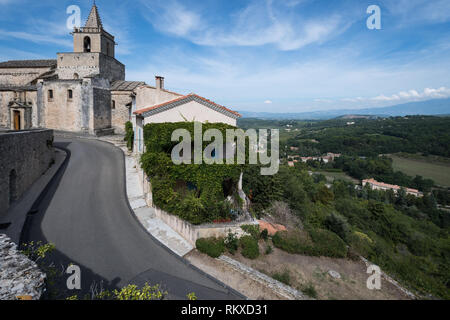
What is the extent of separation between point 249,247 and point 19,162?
560 inches

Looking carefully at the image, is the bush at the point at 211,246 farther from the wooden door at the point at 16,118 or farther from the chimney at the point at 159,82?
the wooden door at the point at 16,118

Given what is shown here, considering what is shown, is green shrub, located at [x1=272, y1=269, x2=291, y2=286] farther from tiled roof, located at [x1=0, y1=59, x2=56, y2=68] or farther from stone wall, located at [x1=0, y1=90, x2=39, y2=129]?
tiled roof, located at [x1=0, y1=59, x2=56, y2=68]

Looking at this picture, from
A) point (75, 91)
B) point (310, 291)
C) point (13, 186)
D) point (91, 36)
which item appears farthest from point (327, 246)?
point (91, 36)

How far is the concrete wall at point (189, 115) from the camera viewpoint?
17491 millimetres

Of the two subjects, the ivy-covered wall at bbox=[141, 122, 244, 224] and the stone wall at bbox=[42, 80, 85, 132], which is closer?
the ivy-covered wall at bbox=[141, 122, 244, 224]

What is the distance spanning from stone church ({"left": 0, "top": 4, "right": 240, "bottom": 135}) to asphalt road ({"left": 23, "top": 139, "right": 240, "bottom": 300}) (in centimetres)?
1500

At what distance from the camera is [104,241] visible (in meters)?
10.9

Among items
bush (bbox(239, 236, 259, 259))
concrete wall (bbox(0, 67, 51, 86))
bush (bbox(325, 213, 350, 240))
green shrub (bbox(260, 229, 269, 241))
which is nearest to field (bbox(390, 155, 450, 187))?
bush (bbox(325, 213, 350, 240))

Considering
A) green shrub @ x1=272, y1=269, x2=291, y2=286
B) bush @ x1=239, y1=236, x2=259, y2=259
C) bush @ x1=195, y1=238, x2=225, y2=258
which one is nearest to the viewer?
green shrub @ x1=272, y1=269, x2=291, y2=286

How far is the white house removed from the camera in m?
17.3

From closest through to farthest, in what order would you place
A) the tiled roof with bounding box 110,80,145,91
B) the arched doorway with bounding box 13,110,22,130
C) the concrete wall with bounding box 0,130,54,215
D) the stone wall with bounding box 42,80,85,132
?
the concrete wall with bounding box 0,130,54,215, the stone wall with bounding box 42,80,85,132, the arched doorway with bounding box 13,110,22,130, the tiled roof with bounding box 110,80,145,91

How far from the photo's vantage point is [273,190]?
19438mm
